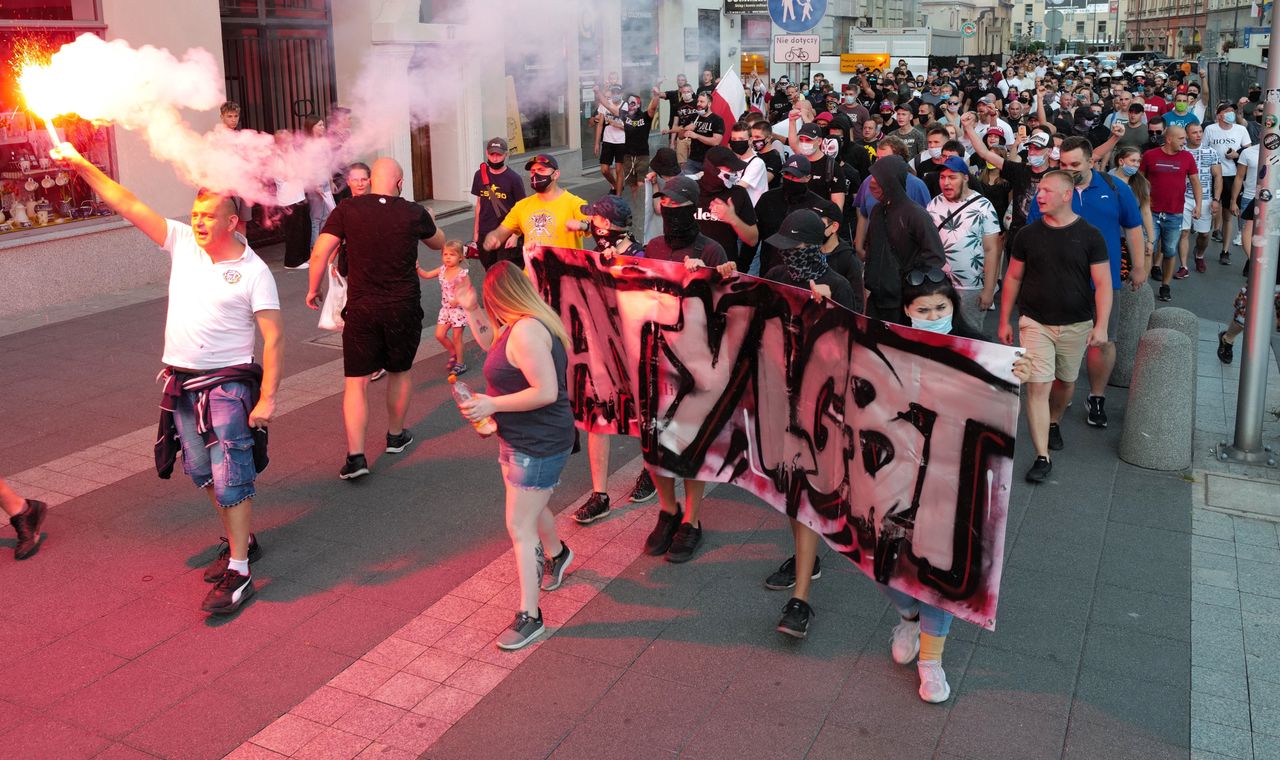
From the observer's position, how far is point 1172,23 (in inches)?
4469

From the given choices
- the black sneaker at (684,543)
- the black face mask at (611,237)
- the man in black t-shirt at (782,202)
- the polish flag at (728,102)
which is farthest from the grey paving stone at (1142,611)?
the polish flag at (728,102)

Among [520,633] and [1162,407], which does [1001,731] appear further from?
[1162,407]

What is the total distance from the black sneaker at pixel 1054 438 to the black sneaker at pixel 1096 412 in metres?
0.46

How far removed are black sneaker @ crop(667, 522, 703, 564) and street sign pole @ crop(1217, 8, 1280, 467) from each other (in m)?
3.52

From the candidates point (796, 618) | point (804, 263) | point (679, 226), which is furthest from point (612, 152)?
point (796, 618)

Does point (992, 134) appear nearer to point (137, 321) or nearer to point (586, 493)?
point (586, 493)

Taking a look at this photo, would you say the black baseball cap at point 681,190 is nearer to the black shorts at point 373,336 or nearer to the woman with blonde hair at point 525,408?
the woman with blonde hair at point 525,408

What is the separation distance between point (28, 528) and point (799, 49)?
12.9 meters

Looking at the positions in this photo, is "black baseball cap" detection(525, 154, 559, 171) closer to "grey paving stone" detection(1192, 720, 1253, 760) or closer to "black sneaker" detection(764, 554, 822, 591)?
"black sneaker" detection(764, 554, 822, 591)

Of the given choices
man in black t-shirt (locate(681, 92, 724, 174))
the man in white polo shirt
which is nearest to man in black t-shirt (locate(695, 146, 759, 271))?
the man in white polo shirt

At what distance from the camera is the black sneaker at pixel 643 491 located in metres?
6.62

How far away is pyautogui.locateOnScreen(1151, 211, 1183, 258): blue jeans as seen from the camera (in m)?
11.9

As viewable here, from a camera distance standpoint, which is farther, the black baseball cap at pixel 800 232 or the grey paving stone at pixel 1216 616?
the black baseball cap at pixel 800 232

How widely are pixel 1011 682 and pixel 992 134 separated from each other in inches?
324
